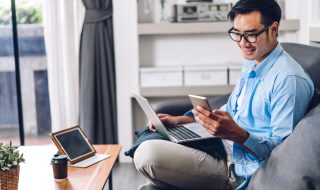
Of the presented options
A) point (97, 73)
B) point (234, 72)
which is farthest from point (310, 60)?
point (97, 73)

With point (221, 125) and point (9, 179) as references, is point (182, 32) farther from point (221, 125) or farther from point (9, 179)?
point (9, 179)

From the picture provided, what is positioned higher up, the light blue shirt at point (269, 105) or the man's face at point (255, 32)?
the man's face at point (255, 32)

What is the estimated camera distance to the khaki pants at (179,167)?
67.3 inches

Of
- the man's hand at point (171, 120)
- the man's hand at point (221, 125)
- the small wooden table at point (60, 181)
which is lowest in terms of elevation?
the small wooden table at point (60, 181)

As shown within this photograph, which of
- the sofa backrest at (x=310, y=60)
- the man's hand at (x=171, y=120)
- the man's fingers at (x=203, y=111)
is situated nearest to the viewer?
the man's fingers at (x=203, y=111)

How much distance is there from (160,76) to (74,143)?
4.38 ft

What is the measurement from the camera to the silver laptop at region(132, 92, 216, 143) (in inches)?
74.9

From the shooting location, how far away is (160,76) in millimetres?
3225

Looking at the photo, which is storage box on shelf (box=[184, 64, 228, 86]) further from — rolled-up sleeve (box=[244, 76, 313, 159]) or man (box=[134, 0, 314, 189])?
rolled-up sleeve (box=[244, 76, 313, 159])

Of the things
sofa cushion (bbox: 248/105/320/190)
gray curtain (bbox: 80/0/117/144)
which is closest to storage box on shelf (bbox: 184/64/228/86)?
gray curtain (bbox: 80/0/117/144)

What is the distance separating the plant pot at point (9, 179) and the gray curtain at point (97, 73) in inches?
69.7

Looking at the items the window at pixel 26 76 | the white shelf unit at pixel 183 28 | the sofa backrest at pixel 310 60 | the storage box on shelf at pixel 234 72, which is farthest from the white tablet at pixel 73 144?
the window at pixel 26 76

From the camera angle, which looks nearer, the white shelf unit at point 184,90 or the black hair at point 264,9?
the black hair at point 264,9

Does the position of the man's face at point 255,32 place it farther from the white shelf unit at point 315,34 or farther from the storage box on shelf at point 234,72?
the storage box on shelf at point 234,72
